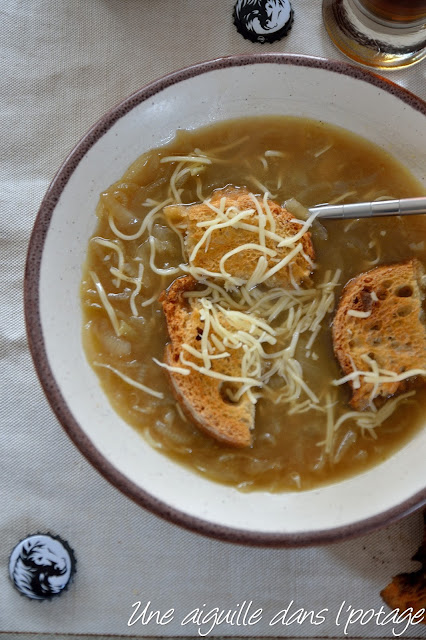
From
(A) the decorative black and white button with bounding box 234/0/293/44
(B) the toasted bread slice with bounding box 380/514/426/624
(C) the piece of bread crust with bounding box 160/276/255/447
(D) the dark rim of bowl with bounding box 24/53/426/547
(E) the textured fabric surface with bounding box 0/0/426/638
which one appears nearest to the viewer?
(D) the dark rim of bowl with bounding box 24/53/426/547

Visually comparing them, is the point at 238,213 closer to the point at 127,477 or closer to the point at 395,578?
the point at 127,477

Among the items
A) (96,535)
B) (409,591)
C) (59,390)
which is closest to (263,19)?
(59,390)

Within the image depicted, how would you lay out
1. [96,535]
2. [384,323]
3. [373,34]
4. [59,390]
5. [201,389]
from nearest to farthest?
[59,390] → [201,389] → [384,323] → [96,535] → [373,34]

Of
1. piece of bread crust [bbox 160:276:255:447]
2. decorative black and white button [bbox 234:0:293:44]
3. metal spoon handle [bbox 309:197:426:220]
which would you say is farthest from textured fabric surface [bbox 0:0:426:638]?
metal spoon handle [bbox 309:197:426:220]

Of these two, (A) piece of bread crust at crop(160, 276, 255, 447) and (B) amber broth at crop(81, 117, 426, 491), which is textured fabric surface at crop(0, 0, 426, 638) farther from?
(A) piece of bread crust at crop(160, 276, 255, 447)

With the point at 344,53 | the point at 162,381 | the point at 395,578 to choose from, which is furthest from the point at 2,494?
the point at 344,53

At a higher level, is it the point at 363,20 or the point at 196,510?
the point at 363,20

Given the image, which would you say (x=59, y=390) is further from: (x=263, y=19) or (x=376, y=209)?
(x=263, y=19)
